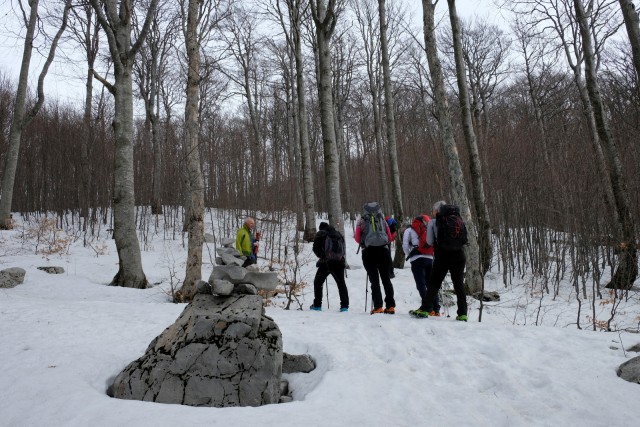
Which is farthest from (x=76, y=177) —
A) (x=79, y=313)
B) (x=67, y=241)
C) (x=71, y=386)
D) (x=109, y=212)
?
(x=71, y=386)

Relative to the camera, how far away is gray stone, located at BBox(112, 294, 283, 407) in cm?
316

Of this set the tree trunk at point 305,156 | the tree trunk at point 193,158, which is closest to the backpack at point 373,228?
the tree trunk at point 193,158

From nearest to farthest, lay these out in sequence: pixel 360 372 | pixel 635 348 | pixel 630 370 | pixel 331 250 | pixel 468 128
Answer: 1. pixel 630 370
2. pixel 360 372
3. pixel 635 348
4. pixel 331 250
5. pixel 468 128

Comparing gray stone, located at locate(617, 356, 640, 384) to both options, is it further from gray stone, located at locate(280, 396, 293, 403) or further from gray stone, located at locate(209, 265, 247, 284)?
gray stone, located at locate(209, 265, 247, 284)

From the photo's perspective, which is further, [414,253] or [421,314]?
[414,253]

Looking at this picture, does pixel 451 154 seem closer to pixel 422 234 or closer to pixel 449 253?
pixel 422 234

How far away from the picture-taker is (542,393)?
10.3 ft

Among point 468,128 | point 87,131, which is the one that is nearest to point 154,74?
point 87,131

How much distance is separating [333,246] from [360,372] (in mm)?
2743

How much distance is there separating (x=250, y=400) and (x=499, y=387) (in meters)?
2.22

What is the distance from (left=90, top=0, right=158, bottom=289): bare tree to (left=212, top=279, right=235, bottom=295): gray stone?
434 cm

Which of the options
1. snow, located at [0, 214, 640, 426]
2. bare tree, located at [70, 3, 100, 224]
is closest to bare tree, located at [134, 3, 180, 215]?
bare tree, located at [70, 3, 100, 224]

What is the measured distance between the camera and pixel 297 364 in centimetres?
386

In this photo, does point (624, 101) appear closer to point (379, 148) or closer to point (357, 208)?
point (379, 148)
